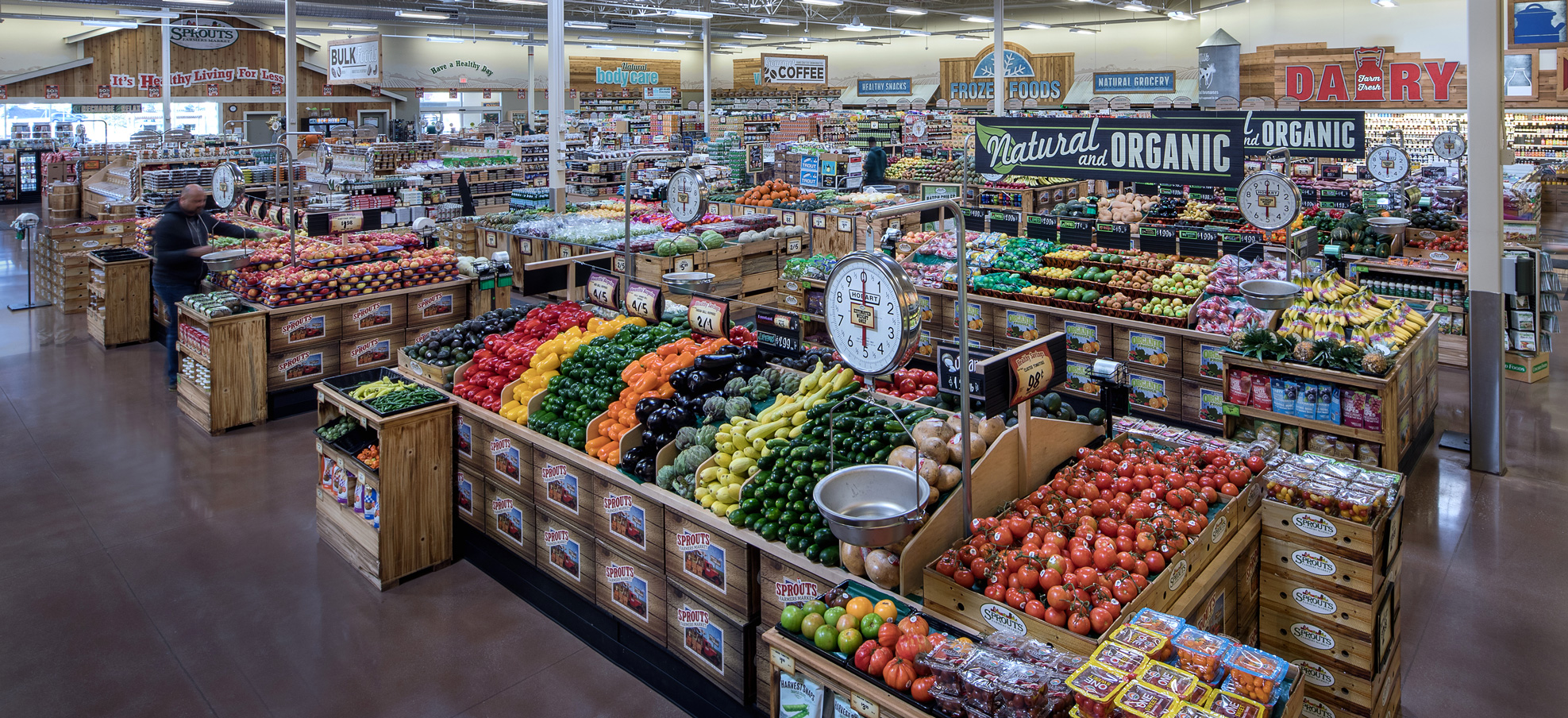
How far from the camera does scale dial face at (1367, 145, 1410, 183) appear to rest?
38.7 feet

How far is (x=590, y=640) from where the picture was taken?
13.8ft

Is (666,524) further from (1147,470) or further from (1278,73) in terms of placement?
(1278,73)

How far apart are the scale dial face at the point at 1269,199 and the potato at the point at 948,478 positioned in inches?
147

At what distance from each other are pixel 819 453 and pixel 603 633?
57.6 inches

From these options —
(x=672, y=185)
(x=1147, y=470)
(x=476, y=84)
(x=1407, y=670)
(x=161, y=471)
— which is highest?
(x=476, y=84)

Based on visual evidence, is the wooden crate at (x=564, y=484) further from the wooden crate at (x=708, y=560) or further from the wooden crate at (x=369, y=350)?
the wooden crate at (x=369, y=350)

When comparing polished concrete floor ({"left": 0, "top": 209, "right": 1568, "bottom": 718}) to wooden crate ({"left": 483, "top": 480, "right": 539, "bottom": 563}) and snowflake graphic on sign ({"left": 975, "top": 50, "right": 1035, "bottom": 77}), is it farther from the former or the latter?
→ snowflake graphic on sign ({"left": 975, "top": 50, "right": 1035, "bottom": 77})

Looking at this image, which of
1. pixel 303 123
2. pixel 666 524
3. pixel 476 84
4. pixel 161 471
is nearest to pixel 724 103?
pixel 476 84

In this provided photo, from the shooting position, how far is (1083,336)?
697 centimetres

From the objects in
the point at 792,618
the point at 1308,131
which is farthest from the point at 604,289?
the point at 1308,131

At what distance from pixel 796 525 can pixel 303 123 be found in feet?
96.5

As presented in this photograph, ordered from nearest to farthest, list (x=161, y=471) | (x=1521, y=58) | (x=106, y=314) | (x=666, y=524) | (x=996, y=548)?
(x=996, y=548) → (x=666, y=524) → (x=161, y=471) → (x=106, y=314) → (x=1521, y=58)

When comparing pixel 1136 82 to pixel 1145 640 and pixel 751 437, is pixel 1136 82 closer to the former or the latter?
pixel 751 437

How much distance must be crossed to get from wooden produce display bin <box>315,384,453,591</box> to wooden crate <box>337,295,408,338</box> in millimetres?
2724
